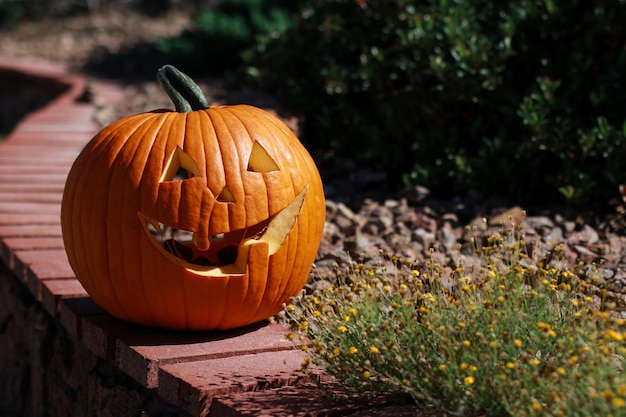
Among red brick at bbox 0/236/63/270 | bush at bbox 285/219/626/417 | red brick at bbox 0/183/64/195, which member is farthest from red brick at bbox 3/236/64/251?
bush at bbox 285/219/626/417

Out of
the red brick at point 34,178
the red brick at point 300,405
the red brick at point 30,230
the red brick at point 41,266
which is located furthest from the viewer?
the red brick at point 34,178

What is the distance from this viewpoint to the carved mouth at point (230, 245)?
285 centimetres

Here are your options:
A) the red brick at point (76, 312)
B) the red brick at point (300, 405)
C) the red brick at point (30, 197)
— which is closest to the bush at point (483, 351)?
the red brick at point (300, 405)

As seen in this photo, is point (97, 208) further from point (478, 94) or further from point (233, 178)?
point (478, 94)

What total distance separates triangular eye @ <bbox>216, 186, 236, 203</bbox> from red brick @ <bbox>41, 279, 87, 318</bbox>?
0.90 m

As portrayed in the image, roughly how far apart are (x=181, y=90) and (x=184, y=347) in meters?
0.88

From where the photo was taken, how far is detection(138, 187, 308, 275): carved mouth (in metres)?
2.85

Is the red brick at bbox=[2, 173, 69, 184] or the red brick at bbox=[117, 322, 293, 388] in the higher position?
the red brick at bbox=[2, 173, 69, 184]

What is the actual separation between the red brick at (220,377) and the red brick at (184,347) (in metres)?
0.04

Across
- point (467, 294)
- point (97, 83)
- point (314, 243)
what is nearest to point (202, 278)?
point (314, 243)

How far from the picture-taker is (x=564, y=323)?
237cm

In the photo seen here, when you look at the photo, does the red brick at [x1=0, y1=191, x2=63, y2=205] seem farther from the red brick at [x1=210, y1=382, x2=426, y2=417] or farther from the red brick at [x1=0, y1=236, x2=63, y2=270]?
the red brick at [x1=210, y1=382, x2=426, y2=417]

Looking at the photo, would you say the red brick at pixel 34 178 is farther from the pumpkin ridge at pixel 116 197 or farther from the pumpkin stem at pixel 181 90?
the pumpkin ridge at pixel 116 197

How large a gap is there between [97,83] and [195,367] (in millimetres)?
7242
